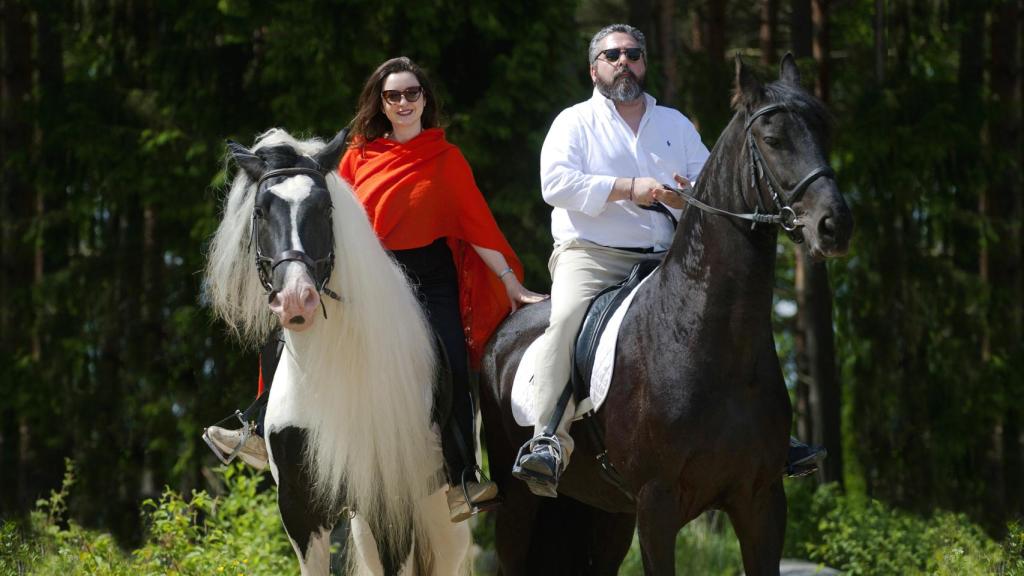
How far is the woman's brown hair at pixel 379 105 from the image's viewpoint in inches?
259

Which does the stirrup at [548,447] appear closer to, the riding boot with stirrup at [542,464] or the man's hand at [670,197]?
the riding boot with stirrup at [542,464]

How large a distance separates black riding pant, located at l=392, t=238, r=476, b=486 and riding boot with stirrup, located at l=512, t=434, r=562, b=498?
0.63 m

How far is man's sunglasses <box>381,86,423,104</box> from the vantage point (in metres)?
6.48

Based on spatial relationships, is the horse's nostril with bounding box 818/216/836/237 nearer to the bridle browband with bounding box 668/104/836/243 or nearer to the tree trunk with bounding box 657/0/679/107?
the bridle browband with bounding box 668/104/836/243

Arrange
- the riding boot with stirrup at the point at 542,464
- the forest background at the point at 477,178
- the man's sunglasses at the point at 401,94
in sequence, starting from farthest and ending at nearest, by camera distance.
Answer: the forest background at the point at 477,178 → the man's sunglasses at the point at 401,94 → the riding boot with stirrup at the point at 542,464

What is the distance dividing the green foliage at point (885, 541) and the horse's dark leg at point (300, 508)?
366cm

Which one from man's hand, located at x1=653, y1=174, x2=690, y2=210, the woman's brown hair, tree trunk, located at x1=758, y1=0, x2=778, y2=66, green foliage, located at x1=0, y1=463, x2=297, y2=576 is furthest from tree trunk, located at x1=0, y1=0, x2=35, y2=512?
man's hand, located at x1=653, y1=174, x2=690, y2=210

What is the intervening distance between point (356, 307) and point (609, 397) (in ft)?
3.93

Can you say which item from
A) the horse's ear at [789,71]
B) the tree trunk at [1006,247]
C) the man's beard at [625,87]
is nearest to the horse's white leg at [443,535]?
the man's beard at [625,87]

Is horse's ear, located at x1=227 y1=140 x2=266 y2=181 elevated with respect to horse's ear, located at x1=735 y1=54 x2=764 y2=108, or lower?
lower

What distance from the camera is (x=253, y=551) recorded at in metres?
8.79

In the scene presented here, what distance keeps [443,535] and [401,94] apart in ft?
7.20

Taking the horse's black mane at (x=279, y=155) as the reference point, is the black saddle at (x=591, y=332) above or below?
below

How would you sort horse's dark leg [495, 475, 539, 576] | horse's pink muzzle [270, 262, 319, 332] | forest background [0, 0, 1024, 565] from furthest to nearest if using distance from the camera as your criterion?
1. forest background [0, 0, 1024, 565]
2. horse's dark leg [495, 475, 539, 576]
3. horse's pink muzzle [270, 262, 319, 332]
